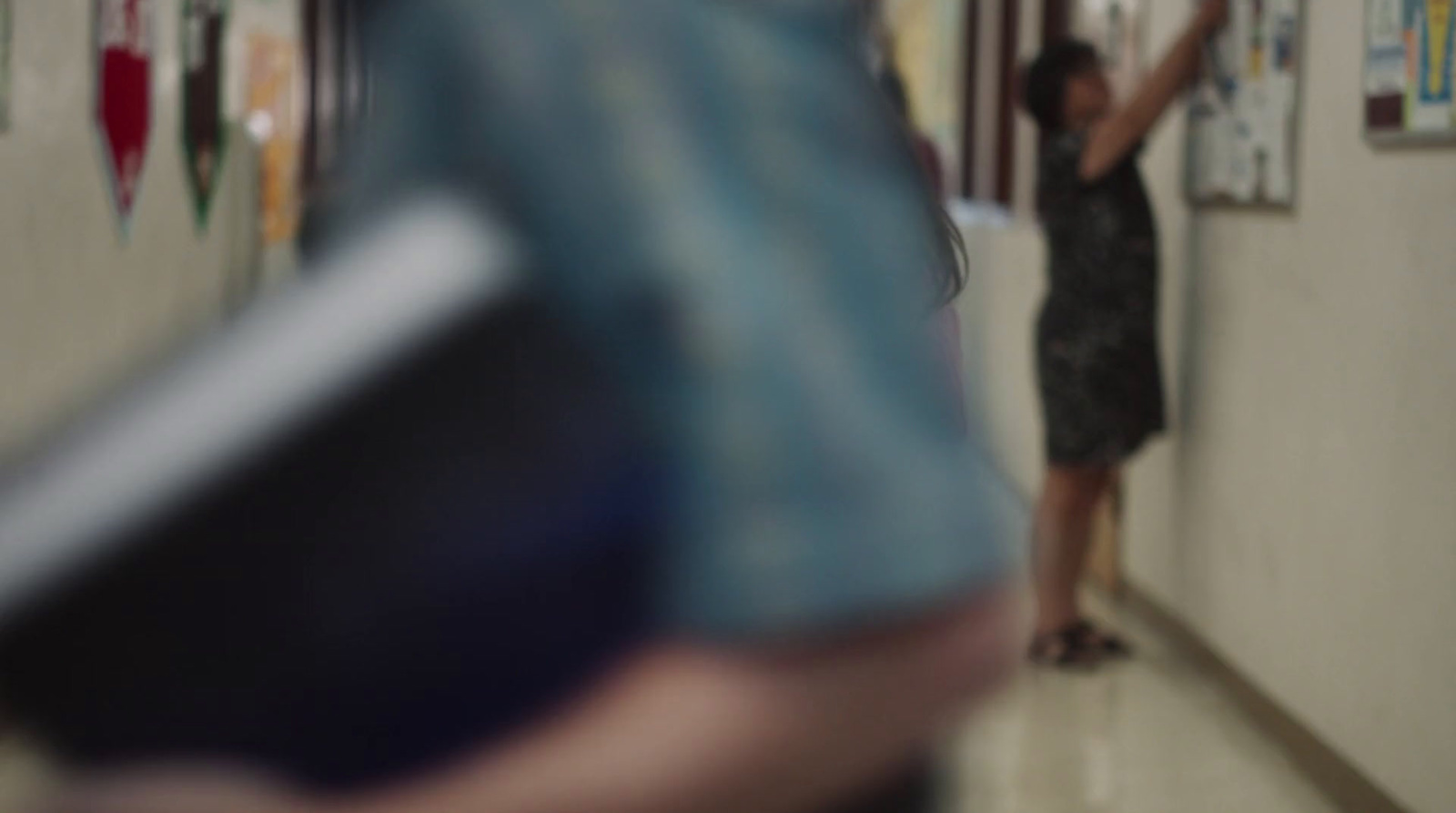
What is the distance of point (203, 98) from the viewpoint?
5.88 meters

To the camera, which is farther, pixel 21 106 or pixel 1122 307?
pixel 1122 307

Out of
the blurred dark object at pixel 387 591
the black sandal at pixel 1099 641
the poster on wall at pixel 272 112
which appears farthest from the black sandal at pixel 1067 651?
the blurred dark object at pixel 387 591

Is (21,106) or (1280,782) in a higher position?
(21,106)

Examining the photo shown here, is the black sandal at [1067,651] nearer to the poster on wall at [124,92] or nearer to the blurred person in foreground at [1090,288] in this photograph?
the blurred person in foreground at [1090,288]

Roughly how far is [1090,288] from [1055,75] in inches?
19.7

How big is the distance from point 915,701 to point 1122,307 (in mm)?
4155

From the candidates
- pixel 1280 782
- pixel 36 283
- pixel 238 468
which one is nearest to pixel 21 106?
pixel 36 283

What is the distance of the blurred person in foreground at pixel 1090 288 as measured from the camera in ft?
14.5

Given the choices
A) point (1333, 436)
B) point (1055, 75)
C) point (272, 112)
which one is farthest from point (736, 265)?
point (272, 112)

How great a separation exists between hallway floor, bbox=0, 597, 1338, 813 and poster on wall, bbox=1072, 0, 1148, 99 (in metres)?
1.50

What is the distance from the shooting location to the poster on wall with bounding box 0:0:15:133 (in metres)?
3.85

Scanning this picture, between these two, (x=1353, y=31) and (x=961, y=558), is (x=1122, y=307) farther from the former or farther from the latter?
(x=961, y=558)

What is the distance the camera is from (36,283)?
13.6ft

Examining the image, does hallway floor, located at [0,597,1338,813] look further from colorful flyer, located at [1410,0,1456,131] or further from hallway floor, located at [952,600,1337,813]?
colorful flyer, located at [1410,0,1456,131]
